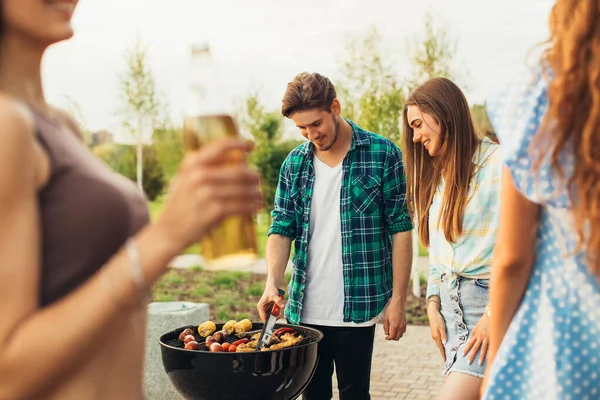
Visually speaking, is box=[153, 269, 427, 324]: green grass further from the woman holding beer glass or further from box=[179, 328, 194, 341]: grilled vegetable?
the woman holding beer glass

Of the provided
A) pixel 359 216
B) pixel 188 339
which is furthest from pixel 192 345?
pixel 359 216

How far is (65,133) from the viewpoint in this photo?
1.22 metres

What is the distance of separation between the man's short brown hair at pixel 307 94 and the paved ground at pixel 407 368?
9.68 feet

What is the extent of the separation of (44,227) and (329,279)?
3.26 metres

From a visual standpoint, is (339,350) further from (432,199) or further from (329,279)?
(432,199)

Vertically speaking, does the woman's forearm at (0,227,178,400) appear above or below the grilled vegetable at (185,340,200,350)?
above

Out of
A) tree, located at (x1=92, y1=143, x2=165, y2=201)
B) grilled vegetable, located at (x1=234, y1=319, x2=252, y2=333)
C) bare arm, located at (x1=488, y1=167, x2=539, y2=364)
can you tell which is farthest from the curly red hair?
tree, located at (x1=92, y1=143, x2=165, y2=201)

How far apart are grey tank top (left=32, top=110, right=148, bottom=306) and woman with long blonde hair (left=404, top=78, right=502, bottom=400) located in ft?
8.24

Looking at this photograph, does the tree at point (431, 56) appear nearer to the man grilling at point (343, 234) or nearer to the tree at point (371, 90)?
the tree at point (371, 90)

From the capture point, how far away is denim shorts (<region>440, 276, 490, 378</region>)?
348 centimetres

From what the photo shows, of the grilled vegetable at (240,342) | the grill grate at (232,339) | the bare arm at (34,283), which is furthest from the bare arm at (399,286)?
the bare arm at (34,283)

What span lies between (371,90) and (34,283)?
34.4 ft

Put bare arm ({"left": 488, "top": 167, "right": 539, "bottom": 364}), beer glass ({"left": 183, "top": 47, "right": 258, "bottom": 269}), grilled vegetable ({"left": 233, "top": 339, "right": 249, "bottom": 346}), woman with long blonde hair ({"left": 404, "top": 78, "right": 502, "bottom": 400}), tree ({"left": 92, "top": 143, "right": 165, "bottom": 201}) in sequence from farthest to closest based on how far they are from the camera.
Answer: tree ({"left": 92, "top": 143, "right": 165, "bottom": 201}) < grilled vegetable ({"left": 233, "top": 339, "right": 249, "bottom": 346}) < woman with long blonde hair ({"left": 404, "top": 78, "right": 502, "bottom": 400}) < bare arm ({"left": 488, "top": 167, "right": 539, "bottom": 364}) < beer glass ({"left": 183, "top": 47, "right": 258, "bottom": 269})

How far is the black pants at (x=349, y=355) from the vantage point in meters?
4.23
